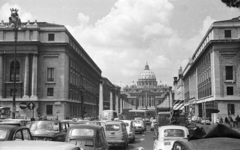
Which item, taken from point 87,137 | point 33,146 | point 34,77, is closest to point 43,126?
point 87,137

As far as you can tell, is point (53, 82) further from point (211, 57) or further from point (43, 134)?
point (43, 134)

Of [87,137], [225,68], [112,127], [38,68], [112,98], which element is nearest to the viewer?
[87,137]

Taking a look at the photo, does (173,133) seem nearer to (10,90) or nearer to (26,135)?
(26,135)

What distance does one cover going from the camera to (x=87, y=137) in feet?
37.4

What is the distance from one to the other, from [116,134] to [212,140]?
15019mm

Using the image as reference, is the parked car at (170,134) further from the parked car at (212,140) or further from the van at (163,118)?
the van at (163,118)

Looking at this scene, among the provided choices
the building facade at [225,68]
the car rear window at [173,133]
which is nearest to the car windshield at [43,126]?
the car rear window at [173,133]

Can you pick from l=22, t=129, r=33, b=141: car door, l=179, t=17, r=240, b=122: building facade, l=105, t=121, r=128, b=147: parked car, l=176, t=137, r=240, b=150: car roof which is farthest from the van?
l=176, t=137, r=240, b=150: car roof

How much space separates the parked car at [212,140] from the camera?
4.76 metres

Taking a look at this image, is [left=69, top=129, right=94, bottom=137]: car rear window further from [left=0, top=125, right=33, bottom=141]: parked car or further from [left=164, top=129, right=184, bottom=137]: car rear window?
[left=164, top=129, right=184, bottom=137]: car rear window

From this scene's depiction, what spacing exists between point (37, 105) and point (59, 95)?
362 centimetres

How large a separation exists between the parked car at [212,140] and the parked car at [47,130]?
938 centimetres

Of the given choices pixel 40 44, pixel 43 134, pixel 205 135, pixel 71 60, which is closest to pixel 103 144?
pixel 43 134

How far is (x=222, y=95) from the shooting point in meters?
51.1
